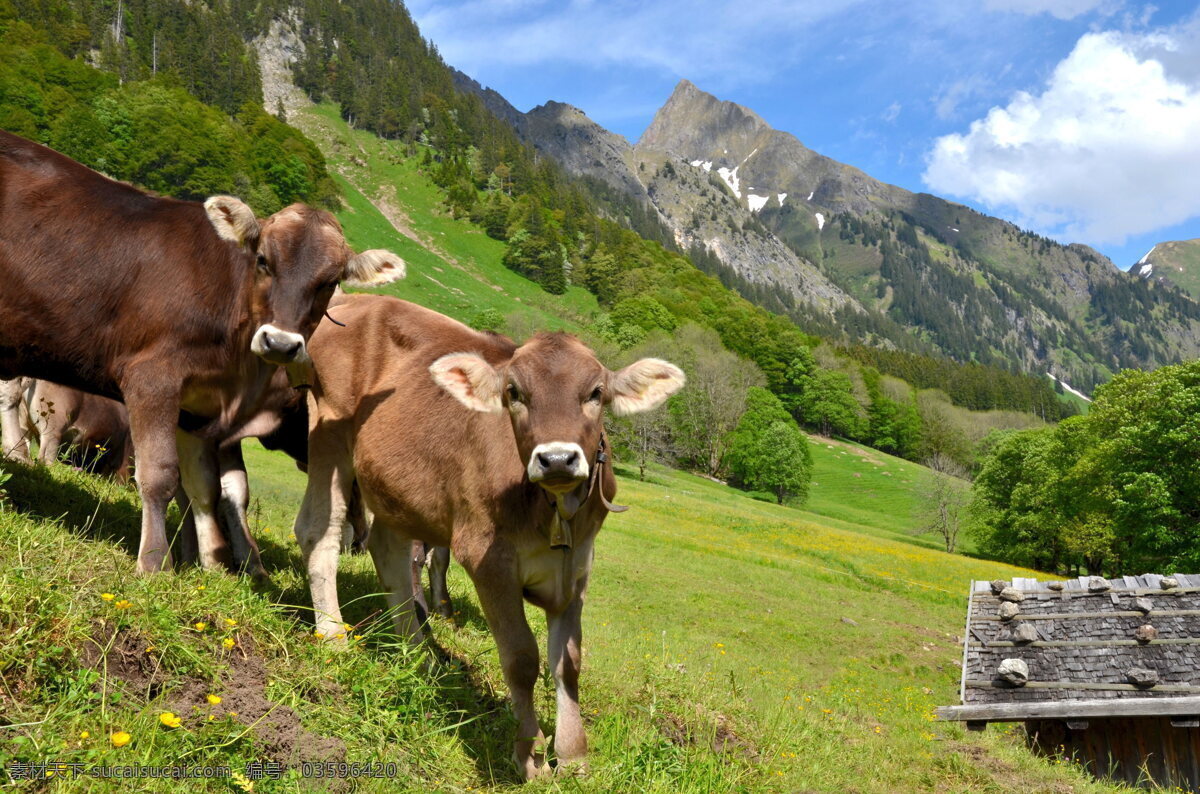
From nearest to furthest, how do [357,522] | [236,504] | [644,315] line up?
[236,504] < [357,522] < [644,315]

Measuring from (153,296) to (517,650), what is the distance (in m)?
4.02

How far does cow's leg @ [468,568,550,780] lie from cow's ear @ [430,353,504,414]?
1129 mm

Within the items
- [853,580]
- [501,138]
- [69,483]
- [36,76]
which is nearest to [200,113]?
[36,76]

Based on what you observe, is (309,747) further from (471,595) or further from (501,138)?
(501,138)

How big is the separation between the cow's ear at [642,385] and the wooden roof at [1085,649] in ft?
42.1

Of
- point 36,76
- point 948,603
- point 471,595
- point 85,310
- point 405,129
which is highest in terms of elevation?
point 405,129

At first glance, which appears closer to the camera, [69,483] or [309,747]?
[309,747]

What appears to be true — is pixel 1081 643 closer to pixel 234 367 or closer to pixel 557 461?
pixel 557 461

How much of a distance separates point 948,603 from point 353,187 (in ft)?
419

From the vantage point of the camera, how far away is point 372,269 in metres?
6.82

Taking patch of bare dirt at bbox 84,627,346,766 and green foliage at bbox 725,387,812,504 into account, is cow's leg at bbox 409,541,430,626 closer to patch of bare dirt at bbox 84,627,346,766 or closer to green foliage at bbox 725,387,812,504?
patch of bare dirt at bbox 84,627,346,766

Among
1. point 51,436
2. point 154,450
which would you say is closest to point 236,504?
point 154,450

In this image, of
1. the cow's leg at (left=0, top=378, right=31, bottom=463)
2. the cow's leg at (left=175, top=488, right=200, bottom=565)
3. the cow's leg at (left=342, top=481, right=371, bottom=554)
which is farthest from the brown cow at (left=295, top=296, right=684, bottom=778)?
the cow's leg at (left=0, top=378, right=31, bottom=463)

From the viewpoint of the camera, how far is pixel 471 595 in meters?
10.0
